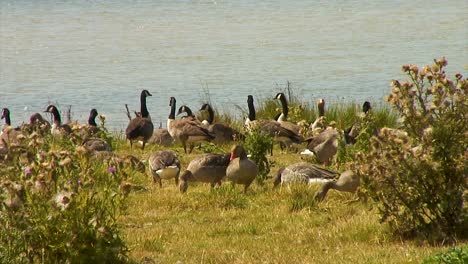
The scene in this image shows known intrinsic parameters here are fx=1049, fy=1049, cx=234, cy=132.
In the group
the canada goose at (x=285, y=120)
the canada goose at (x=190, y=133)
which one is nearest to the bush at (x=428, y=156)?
the canada goose at (x=190, y=133)

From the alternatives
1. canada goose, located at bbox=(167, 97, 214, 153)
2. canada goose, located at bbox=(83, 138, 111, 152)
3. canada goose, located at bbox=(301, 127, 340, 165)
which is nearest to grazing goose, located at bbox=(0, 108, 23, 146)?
canada goose, located at bbox=(83, 138, 111, 152)

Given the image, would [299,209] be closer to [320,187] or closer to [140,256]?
[320,187]

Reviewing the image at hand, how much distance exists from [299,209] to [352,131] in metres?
4.99

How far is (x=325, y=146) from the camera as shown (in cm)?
1547

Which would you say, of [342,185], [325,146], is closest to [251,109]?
[325,146]

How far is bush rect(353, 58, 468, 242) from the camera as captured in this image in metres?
9.08

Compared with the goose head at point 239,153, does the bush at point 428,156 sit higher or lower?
higher

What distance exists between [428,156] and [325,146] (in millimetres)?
6376

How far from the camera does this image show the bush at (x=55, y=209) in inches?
313

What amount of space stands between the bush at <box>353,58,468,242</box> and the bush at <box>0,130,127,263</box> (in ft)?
7.73

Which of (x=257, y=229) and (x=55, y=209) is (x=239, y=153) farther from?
(x=55, y=209)

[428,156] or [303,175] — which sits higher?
[428,156]

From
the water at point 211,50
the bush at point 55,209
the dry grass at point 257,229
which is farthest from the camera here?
the water at point 211,50

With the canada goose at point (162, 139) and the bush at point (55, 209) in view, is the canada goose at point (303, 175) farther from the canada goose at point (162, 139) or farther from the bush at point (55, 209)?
the canada goose at point (162, 139)
